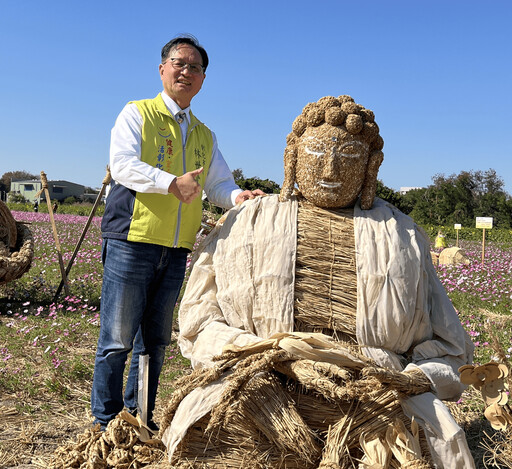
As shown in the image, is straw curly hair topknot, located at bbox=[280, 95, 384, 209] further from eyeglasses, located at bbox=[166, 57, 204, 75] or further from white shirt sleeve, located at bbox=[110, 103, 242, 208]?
eyeglasses, located at bbox=[166, 57, 204, 75]

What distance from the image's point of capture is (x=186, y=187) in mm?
2516

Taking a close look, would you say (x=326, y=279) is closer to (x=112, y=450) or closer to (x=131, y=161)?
(x=131, y=161)

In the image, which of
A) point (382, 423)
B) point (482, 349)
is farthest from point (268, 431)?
point (482, 349)

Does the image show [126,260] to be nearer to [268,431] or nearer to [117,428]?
[117,428]

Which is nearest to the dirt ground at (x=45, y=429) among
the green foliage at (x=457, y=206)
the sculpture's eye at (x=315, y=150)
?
the sculpture's eye at (x=315, y=150)

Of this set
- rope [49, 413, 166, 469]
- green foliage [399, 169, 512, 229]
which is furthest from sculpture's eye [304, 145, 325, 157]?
green foliage [399, 169, 512, 229]

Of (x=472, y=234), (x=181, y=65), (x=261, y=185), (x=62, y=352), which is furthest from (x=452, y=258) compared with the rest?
(x=472, y=234)

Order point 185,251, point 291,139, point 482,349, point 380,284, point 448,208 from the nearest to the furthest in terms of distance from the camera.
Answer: point 380,284 → point 291,139 → point 185,251 → point 482,349 → point 448,208

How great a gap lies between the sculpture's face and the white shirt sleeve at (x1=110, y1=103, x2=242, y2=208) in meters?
0.62

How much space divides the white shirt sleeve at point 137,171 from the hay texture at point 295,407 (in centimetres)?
89

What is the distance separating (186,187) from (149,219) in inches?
16.2

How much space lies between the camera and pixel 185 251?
10.0ft

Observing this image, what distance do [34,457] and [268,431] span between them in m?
1.77

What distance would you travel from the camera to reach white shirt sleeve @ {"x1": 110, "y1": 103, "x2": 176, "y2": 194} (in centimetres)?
259
